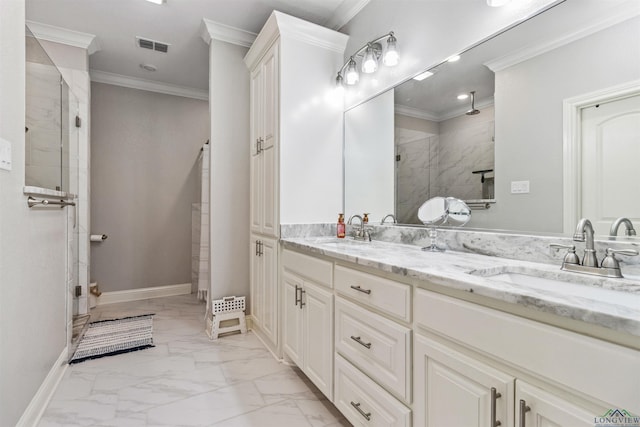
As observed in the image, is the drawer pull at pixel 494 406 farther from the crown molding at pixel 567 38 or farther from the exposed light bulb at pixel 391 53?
the exposed light bulb at pixel 391 53

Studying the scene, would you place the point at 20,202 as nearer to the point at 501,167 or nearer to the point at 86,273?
the point at 86,273

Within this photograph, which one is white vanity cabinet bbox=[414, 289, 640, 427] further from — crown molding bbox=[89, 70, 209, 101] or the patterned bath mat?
crown molding bbox=[89, 70, 209, 101]

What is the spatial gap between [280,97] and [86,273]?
2535mm

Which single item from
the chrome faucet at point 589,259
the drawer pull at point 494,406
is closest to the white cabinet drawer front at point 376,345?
the drawer pull at point 494,406

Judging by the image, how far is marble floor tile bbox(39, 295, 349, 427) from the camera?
5.15 feet

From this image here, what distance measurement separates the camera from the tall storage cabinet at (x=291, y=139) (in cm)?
220

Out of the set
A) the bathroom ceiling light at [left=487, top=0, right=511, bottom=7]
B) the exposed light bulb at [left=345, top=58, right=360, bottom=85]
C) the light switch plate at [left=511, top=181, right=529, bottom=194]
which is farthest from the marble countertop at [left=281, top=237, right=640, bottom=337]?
the exposed light bulb at [left=345, top=58, right=360, bottom=85]

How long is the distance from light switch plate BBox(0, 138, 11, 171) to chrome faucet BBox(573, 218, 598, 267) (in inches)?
82.9

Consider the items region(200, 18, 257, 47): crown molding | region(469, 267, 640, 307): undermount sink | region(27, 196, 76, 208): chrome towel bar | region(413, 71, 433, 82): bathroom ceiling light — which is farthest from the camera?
region(200, 18, 257, 47): crown molding

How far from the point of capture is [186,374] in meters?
2.00

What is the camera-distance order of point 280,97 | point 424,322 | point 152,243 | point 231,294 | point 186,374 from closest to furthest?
point 424,322, point 186,374, point 280,97, point 231,294, point 152,243

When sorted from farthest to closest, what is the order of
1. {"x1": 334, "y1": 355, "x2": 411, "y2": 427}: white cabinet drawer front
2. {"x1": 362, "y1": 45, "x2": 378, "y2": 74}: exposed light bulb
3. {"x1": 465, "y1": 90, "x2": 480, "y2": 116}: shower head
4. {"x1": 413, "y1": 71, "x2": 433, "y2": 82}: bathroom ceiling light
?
{"x1": 362, "y1": 45, "x2": 378, "y2": 74}: exposed light bulb, {"x1": 413, "y1": 71, "x2": 433, "y2": 82}: bathroom ceiling light, {"x1": 465, "y1": 90, "x2": 480, "y2": 116}: shower head, {"x1": 334, "y1": 355, "x2": 411, "y2": 427}: white cabinet drawer front

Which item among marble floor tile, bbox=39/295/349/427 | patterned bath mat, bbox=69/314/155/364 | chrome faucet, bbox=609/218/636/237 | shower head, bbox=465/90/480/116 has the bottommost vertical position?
marble floor tile, bbox=39/295/349/427

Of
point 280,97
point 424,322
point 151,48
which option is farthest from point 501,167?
point 151,48
